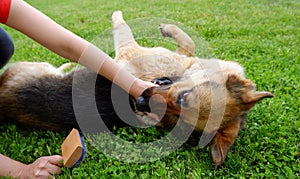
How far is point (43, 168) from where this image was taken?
3139mm

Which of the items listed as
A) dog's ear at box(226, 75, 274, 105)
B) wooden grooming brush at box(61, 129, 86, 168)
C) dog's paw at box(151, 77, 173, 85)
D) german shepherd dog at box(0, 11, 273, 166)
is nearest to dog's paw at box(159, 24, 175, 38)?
german shepherd dog at box(0, 11, 273, 166)

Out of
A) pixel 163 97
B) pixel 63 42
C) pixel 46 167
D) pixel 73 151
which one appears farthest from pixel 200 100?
pixel 46 167

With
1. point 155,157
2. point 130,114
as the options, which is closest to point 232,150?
point 155,157

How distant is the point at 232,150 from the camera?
3.48 m

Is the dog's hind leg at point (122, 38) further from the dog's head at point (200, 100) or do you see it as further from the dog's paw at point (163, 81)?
the dog's head at point (200, 100)

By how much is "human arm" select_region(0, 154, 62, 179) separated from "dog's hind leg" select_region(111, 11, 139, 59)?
195 cm

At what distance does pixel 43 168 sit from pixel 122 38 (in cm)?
260

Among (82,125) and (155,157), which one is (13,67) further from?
(155,157)

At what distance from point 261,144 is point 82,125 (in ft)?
6.25

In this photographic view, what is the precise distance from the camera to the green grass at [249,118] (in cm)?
321

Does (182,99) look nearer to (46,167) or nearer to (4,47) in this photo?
(46,167)

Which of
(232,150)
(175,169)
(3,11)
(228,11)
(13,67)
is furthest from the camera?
(228,11)

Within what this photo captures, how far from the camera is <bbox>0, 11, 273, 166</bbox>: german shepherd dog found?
3.46m

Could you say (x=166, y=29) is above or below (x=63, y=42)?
below
